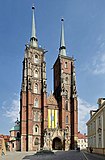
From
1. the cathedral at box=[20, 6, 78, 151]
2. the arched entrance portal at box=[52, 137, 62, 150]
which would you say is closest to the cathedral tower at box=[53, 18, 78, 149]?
the cathedral at box=[20, 6, 78, 151]

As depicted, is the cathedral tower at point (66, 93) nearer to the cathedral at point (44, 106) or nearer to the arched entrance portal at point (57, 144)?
the cathedral at point (44, 106)

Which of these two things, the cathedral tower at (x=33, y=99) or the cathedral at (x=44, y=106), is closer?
the cathedral tower at (x=33, y=99)

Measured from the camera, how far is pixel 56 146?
76250mm

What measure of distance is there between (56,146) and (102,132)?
4239 cm

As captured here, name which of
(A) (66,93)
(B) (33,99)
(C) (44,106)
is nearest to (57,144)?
(C) (44,106)

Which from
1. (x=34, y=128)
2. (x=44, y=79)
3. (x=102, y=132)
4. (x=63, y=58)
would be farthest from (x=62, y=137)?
(x=102, y=132)

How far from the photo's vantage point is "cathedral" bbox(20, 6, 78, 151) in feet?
236

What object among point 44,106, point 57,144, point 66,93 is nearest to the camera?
point 44,106

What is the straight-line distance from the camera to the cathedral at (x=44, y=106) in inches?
2835

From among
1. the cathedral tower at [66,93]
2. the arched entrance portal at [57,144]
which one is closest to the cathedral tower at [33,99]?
the arched entrance portal at [57,144]

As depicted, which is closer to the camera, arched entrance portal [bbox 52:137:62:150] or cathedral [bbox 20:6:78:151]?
cathedral [bbox 20:6:78:151]

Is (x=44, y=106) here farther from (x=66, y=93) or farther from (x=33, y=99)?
(x=66, y=93)

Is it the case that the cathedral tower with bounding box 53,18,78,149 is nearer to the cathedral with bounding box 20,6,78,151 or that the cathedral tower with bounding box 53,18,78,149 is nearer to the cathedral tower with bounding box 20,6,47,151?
the cathedral with bounding box 20,6,78,151

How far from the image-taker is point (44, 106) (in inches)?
2975
